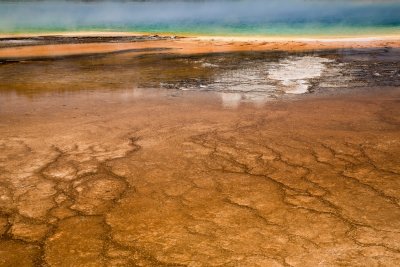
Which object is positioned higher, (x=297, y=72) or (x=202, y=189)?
(x=297, y=72)

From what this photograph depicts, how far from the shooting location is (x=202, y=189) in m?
2.82

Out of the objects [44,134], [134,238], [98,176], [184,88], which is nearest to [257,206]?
[134,238]

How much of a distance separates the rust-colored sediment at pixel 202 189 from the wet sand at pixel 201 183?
0.01m

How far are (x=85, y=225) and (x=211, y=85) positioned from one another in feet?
15.8

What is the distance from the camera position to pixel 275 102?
17.7 ft

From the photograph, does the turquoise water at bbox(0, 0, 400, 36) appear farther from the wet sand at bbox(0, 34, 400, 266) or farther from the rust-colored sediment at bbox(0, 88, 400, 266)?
the rust-colored sediment at bbox(0, 88, 400, 266)

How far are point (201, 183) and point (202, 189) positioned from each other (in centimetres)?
11

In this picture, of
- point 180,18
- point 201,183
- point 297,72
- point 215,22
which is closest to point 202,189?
point 201,183

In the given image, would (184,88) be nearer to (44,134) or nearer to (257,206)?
(44,134)

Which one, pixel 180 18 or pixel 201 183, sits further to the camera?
pixel 180 18

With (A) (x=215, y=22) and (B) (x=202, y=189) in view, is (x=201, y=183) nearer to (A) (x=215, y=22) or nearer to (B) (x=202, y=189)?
(B) (x=202, y=189)

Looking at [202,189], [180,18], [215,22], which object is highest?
[180,18]

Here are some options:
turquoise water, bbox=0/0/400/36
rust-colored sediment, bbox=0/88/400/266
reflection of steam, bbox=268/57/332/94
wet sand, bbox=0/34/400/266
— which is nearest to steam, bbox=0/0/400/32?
turquoise water, bbox=0/0/400/36

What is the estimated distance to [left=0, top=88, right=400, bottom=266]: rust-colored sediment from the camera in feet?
6.89
